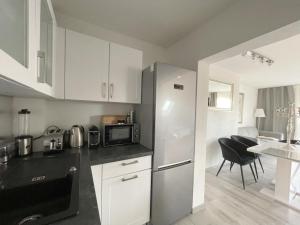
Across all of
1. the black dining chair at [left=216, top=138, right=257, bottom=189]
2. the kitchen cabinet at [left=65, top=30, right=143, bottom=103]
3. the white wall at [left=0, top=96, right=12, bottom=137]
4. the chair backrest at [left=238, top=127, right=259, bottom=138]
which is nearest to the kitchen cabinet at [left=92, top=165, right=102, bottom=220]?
the kitchen cabinet at [left=65, top=30, right=143, bottom=103]

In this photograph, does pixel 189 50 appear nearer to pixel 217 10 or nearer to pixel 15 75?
pixel 217 10

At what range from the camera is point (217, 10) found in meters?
1.46

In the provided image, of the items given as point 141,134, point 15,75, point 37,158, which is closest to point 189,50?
point 141,134

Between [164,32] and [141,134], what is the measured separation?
1425 mm

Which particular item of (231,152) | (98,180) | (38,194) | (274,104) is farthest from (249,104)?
(38,194)

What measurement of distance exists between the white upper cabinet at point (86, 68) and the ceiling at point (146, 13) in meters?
0.34

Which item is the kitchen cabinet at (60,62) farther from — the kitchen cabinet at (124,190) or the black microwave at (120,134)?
the kitchen cabinet at (124,190)

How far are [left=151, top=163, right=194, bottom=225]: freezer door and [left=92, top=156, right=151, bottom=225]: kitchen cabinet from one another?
9cm

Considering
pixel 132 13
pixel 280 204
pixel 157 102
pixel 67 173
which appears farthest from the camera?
pixel 280 204

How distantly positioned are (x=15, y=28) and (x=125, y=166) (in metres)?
1.23

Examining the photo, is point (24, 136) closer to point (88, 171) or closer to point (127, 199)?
point (88, 171)

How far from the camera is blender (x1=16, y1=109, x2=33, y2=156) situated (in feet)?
4.05

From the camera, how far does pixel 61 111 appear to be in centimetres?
167

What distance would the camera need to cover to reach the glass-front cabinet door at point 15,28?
0.60 m
